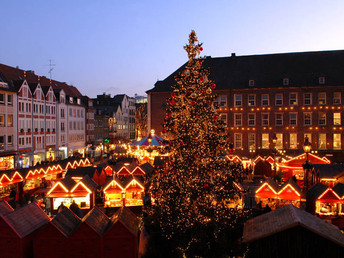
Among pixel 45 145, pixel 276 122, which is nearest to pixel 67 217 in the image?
pixel 45 145

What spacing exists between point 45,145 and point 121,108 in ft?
122

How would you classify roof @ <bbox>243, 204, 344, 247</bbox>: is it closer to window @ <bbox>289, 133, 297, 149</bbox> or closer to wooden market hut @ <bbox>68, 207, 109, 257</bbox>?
wooden market hut @ <bbox>68, 207, 109, 257</bbox>

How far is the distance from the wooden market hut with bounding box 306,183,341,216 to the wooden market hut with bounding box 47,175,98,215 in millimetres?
11259

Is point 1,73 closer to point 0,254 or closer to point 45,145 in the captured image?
point 45,145

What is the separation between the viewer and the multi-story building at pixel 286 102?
40812mm

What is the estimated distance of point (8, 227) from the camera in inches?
381

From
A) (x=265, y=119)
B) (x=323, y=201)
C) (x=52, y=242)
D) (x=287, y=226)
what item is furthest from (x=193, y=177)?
(x=265, y=119)

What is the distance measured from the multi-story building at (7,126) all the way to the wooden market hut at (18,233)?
23765 mm

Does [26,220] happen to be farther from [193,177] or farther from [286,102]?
[286,102]

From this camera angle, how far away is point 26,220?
10.3 meters

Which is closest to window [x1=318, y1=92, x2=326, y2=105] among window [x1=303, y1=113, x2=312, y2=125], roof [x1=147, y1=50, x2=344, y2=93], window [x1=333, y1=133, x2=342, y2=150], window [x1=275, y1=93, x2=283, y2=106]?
roof [x1=147, y1=50, x2=344, y2=93]

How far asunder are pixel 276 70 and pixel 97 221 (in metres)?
38.5

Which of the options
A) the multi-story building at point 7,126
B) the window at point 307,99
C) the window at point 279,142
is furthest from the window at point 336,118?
the multi-story building at point 7,126

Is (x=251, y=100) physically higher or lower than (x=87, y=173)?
higher
